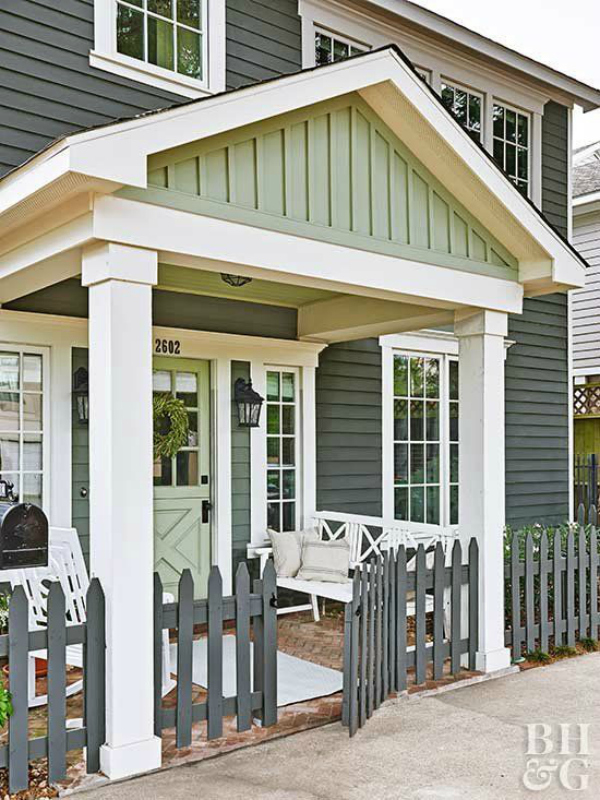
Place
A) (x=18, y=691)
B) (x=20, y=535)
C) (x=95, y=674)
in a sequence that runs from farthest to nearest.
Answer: (x=95, y=674)
(x=18, y=691)
(x=20, y=535)

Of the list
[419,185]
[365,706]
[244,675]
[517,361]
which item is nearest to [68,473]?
[244,675]

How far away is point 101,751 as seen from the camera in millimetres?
3893

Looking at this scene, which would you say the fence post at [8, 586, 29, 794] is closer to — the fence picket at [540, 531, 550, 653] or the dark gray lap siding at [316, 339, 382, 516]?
the fence picket at [540, 531, 550, 653]

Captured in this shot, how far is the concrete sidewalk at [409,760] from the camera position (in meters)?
3.78

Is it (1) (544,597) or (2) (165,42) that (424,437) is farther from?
(2) (165,42)

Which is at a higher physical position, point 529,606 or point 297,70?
point 297,70

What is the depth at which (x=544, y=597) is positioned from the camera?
6039 millimetres

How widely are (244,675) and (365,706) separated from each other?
776 mm

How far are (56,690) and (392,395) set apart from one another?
516 centimetres

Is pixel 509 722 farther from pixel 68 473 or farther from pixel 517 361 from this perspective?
pixel 517 361

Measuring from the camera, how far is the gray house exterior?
5887mm

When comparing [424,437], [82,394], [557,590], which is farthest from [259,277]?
[424,437]

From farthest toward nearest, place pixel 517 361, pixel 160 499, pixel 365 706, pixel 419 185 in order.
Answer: pixel 517 361 → pixel 160 499 → pixel 419 185 → pixel 365 706

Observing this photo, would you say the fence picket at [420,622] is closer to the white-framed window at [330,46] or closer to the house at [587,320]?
the white-framed window at [330,46]
